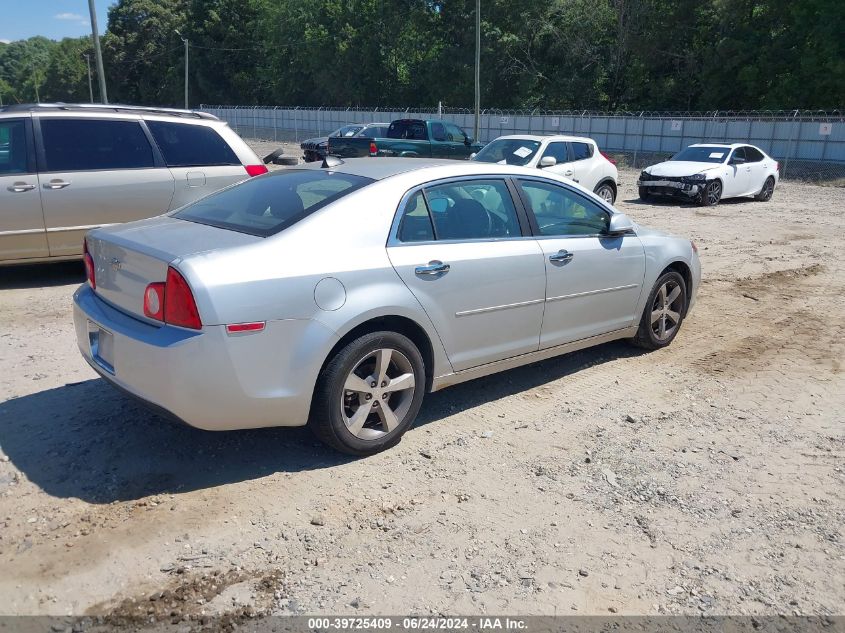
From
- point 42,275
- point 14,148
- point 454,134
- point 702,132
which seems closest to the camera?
point 14,148

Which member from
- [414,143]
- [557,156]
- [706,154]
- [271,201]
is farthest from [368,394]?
[414,143]

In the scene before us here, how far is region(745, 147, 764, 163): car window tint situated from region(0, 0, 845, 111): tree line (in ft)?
75.8

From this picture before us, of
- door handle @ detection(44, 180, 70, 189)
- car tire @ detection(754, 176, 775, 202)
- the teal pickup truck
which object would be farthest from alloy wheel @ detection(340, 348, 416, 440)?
car tire @ detection(754, 176, 775, 202)

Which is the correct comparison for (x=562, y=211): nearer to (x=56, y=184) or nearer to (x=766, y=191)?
(x=56, y=184)

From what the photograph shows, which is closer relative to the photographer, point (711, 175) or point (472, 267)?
point (472, 267)

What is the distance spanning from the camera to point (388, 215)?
4.27m

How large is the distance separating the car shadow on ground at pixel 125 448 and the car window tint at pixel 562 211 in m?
1.37

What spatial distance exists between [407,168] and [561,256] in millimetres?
1240

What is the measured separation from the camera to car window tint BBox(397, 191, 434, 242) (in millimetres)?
4332

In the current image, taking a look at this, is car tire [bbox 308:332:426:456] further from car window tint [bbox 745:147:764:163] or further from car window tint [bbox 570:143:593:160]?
car window tint [bbox 745:147:764:163]

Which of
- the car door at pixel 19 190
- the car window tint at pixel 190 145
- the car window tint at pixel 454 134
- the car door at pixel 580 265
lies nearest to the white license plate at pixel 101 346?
the car door at pixel 580 265

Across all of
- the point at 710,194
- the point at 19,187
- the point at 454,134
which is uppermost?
the point at 19,187

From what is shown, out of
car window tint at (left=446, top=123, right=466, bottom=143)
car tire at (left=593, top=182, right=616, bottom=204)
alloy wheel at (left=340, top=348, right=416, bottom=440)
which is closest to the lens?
alloy wheel at (left=340, top=348, right=416, bottom=440)

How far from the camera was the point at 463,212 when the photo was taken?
471cm
